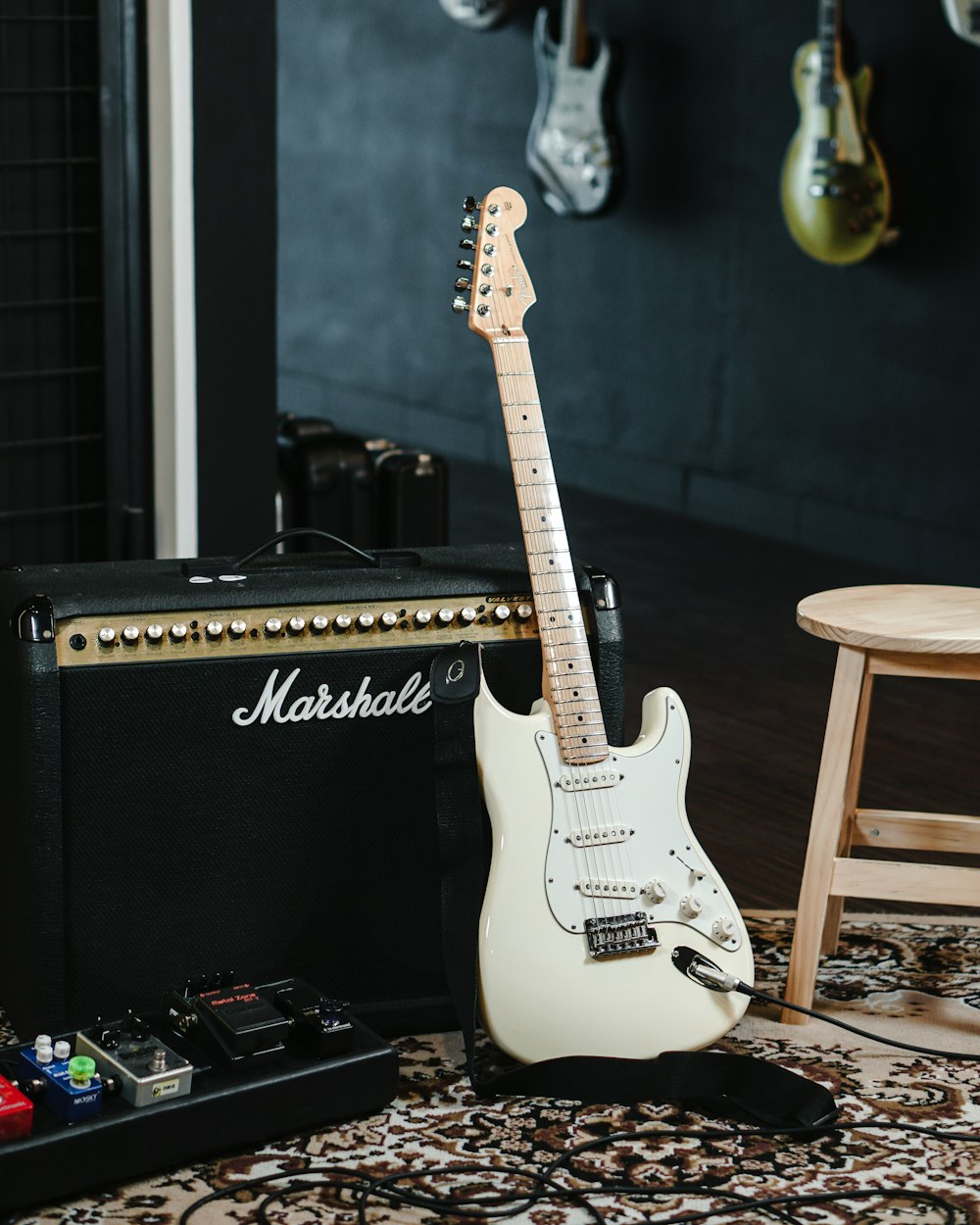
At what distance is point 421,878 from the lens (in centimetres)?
215

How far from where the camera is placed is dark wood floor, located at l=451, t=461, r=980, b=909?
2.95 meters

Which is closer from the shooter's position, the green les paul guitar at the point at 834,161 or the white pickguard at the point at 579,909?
the white pickguard at the point at 579,909

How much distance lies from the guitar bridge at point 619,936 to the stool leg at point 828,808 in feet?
0.76

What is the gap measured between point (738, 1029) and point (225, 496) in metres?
1.36

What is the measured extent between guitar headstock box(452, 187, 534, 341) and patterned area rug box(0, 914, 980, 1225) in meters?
0.86

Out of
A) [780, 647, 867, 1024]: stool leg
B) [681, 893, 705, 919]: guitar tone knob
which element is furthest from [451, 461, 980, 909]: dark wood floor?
[681, 893, 705, 919]: guitar tone knob

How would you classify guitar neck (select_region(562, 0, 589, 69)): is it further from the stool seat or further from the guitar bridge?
the guitar bridge

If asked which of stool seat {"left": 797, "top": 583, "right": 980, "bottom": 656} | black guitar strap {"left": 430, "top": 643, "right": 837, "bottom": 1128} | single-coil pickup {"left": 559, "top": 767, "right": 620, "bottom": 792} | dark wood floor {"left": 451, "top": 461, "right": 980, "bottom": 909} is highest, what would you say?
stool seat {"left": 797, "top": 583, "right": 980, "bottom": 656}

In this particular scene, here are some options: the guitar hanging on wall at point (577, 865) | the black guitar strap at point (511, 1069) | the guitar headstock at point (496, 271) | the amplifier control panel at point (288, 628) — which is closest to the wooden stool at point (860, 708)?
the guitar hanging on wall at point (577, 865)

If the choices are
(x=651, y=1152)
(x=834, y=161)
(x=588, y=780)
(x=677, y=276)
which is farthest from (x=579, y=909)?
(x=677, y=276)

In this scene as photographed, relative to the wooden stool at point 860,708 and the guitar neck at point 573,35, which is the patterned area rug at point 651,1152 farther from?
the guitar neck at point 573,35

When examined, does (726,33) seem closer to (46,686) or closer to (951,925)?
(951,925)

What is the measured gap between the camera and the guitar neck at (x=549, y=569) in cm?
205

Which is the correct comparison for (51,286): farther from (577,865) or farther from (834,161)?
(834,161)
